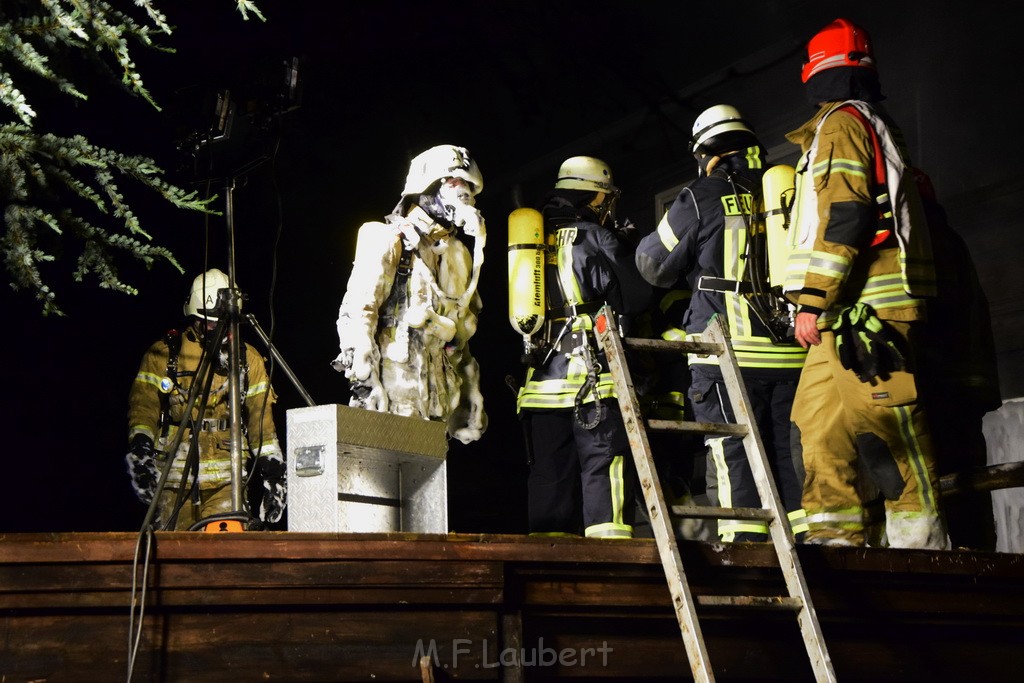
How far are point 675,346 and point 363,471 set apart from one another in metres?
1.28

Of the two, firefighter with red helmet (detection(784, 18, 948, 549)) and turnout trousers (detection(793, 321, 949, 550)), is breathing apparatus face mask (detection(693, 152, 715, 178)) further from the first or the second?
turnout trousers (detection(793, 321, 949, 550))

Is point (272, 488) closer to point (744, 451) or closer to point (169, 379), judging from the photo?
point (169, 379)

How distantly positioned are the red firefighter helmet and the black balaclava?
2 cm

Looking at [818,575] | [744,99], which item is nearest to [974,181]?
[744,99]

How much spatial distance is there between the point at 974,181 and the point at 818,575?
4.02 meters

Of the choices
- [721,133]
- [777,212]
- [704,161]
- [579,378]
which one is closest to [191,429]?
[579,378]

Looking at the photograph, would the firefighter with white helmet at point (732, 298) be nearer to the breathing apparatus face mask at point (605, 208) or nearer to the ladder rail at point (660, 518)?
the breathing apparatus face mask at point (605, 208)

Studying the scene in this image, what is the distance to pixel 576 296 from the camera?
5.66 meters

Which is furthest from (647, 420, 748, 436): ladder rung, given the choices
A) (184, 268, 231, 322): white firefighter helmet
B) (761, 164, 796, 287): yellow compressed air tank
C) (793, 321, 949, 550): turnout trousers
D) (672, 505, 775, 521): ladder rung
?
(184, 268, 231, 322): white firefighter helmet

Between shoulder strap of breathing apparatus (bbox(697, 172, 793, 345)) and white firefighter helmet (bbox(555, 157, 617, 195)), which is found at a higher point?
white firefighter helmet (bbox(555, 157, 617, 195))

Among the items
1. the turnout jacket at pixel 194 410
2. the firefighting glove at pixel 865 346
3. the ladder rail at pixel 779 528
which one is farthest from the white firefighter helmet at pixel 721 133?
the turnout jacket at pixel 194 410

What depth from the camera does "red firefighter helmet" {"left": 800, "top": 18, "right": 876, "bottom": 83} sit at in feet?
14.6

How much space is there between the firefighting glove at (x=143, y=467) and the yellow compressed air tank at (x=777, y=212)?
11.7 ft

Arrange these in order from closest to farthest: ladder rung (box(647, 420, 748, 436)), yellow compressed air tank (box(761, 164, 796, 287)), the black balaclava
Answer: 1. ladder rung (box(647, 420, 748, 436))
2. the black balaclava
3. yellow compressed air tank (box(761, 164, 796, 287))
